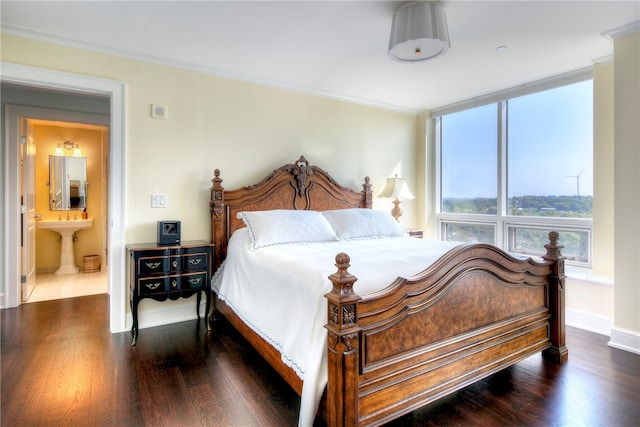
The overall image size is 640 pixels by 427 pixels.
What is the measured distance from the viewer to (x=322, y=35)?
2652 mm

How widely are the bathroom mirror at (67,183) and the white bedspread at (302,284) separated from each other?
12.1 feet

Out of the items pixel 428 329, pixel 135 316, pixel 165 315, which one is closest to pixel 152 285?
pixel 135 316

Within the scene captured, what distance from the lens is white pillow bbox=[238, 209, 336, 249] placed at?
2.85m

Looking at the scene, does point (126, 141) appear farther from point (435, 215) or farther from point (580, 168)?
point (580, 168)

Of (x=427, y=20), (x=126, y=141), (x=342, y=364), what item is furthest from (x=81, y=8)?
(x=342, y=364)

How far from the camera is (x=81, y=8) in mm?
2297

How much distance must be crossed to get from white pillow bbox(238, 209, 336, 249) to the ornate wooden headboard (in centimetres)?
31

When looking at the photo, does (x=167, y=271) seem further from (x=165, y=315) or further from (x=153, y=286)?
(x=165, y=315)

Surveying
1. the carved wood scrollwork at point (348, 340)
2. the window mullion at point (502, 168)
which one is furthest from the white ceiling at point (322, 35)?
the carved wood scrollwork at point (348, 340)

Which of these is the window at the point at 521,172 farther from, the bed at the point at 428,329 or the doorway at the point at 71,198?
the doorway at the point at 71,198

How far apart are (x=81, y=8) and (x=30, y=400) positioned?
7.94ft

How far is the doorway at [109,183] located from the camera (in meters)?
2.68

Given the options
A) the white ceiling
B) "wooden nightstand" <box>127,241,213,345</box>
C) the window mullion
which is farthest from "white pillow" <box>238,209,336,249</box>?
the window mullion

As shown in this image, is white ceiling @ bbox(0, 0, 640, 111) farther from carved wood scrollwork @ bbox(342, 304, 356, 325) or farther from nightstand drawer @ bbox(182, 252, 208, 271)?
carved wood scrollwork @ bbox(342, 304, 356, 325)
